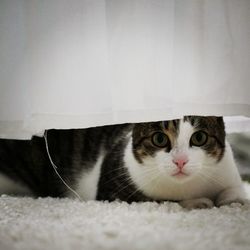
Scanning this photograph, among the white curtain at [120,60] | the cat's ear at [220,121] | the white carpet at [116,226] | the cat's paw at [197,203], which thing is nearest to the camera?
the white carpet at [116,226]

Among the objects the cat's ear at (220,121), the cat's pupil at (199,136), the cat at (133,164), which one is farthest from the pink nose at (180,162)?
the cat's ear at (220,121)

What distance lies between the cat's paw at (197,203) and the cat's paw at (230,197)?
3 cm

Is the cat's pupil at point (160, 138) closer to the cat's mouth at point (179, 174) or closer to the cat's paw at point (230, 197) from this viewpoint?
the cat's mouth at point (179, 174)

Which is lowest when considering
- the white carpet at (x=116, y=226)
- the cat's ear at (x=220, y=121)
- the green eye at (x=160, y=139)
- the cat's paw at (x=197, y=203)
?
the cat's paw at (x=197, y=203)

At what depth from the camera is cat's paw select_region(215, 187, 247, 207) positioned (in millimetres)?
1292

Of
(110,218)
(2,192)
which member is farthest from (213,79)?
(2,192)

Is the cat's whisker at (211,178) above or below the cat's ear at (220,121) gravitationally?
below

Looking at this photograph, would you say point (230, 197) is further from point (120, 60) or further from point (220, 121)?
point (120, 60)

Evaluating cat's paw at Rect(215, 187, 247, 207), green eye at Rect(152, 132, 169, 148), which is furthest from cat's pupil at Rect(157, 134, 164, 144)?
cat's paw at Rect(215, 187, 247, 207)

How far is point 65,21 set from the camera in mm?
1162

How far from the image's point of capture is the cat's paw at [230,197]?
50.9 inches

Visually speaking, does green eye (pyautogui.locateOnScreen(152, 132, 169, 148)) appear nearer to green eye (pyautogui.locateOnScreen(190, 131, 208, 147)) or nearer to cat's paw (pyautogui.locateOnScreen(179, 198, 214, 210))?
green eye (pyautogui.locateOnScreen(190, 131, 208, 147))

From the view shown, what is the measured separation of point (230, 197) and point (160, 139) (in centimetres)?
28

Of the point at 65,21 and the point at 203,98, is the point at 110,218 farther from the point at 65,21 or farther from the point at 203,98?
the point at 65,21
